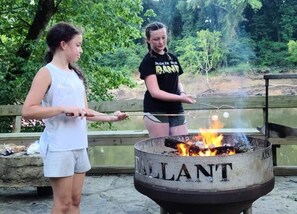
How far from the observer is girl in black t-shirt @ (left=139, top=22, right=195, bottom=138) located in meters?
2.85

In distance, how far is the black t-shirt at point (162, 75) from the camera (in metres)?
2.89

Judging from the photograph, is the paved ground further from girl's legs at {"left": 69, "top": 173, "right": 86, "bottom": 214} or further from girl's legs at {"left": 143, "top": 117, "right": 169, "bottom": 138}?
girl's legs at {"left": 69, "top": 173, "right": 86, "bottom": 214}

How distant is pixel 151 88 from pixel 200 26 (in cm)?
1711

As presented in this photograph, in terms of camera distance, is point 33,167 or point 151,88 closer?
point 151,88

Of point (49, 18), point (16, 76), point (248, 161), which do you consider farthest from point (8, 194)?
point (49, 18)

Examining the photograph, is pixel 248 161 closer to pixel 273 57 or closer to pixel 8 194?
pixel 8 194

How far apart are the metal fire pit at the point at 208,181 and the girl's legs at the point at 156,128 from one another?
0.60 metres

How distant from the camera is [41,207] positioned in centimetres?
368

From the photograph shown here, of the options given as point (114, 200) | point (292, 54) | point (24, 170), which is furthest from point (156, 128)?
point (292, 54)

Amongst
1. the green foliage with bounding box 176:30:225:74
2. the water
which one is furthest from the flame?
the green foliage with bounding box 176:30:225:74

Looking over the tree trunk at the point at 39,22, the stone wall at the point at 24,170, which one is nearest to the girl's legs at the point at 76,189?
the stone wall at the point at 24,170

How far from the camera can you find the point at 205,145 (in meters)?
2.72

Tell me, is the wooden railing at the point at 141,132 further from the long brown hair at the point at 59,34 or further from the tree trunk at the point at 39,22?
the tree trunk at the point at 39,22

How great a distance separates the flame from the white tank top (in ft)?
2.22
